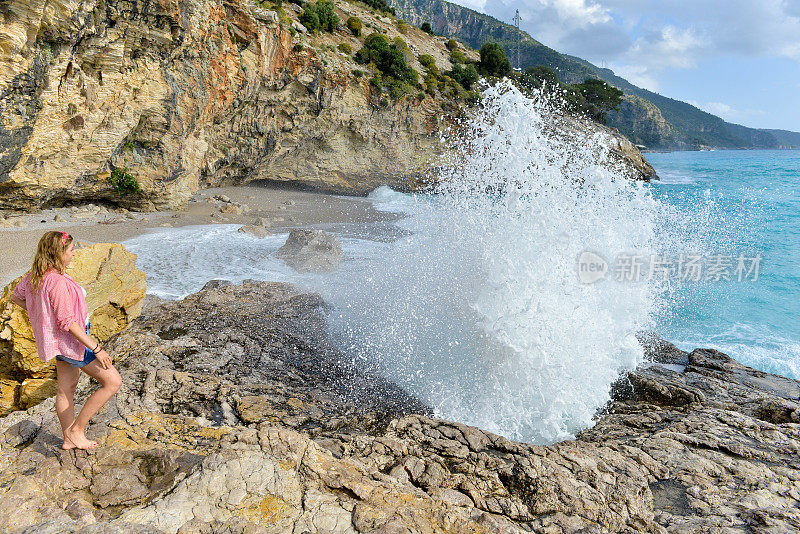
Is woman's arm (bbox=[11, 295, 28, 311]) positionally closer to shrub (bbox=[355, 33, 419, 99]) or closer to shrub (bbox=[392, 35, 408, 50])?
shrub (bbox=[355, 33, 419, 99])

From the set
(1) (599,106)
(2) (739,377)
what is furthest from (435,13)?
(2) (739,377)

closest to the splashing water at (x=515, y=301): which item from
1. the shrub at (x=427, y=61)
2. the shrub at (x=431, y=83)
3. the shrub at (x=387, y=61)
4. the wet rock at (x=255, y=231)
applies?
the wet rock at (x=255, y=231)

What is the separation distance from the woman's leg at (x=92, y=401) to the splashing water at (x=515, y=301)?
342 cm

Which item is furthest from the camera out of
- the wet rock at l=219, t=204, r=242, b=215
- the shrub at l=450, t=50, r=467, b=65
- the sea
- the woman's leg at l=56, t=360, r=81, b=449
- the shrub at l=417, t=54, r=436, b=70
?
the shrub at l=450, t=50, r=467, b=65

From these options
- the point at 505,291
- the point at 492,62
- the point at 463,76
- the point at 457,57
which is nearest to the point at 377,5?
the point at 457,57

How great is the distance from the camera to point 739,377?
6270mm

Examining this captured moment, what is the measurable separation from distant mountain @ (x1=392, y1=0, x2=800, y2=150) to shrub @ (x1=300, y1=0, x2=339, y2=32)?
64.3 metres

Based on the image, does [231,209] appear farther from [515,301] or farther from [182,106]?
[515,301]

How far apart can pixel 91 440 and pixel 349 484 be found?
2.08m

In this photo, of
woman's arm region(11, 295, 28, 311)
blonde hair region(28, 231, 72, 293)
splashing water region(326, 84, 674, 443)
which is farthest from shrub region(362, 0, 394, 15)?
woman's arm region(11, 295, 28, 311)

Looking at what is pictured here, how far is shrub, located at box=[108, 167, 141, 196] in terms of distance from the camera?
13.7 metres

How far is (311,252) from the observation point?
10.7 metres

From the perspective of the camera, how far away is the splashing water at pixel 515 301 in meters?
5.29

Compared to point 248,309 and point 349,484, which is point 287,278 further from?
point 349,484
